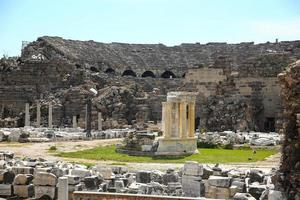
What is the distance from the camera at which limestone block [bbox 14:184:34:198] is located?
56.1ft

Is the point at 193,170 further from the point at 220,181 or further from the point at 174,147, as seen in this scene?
the point at 174,147

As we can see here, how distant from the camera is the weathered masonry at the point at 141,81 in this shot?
45812mm

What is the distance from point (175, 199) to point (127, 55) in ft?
202

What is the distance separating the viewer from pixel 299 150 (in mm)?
11719

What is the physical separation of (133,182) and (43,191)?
2885mm

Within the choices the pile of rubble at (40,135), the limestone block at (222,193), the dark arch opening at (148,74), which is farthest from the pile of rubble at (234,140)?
the dark arch opening at (148,74)

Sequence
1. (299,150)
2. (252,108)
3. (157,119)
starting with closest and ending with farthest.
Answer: (299,150), (252,108), (157,119)

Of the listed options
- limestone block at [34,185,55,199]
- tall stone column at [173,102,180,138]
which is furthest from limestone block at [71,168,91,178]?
tall stone column at [173,102,180,138]

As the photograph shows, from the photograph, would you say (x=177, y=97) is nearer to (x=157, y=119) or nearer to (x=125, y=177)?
(x=125, y=177)

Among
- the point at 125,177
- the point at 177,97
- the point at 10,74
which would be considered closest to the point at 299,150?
the point at 125,177

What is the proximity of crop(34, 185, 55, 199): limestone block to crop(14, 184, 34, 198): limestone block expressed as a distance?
10.9 inches

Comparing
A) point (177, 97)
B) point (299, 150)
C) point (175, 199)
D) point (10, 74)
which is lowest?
point (175, 199)

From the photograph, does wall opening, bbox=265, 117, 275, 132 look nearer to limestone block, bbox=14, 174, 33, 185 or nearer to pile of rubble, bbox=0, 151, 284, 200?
pile of rubble, bbox=0, 151, 284, 200

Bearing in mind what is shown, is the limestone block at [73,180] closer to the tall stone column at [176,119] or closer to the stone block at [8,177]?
the stone block at [8,177]
